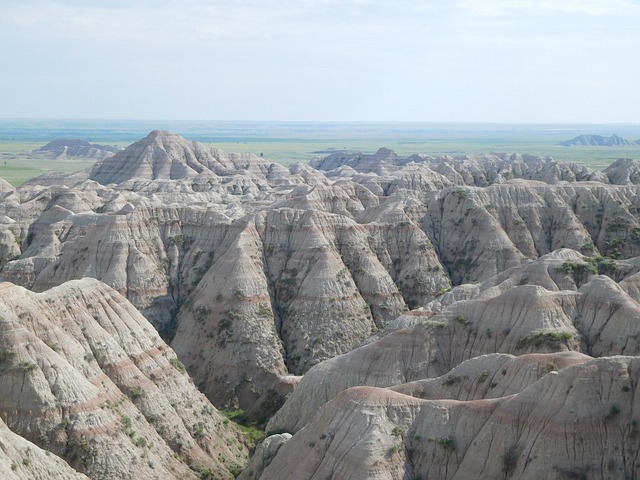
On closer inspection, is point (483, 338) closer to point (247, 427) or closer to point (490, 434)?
point (247, 427)

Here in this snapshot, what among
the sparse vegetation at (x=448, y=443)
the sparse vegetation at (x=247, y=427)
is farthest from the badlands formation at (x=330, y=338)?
the sparse vegetation at (x=247, y=427)

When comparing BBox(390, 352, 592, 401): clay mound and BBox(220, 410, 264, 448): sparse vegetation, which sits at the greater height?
BBox(390, 352, 592, 401): clay mound

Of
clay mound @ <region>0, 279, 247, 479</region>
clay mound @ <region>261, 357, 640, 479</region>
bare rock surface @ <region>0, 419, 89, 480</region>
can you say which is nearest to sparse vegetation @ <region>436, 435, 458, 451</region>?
clay mound @ <region>261, 357, 640, 479</region>

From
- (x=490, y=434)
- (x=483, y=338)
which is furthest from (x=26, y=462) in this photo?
(x=483, y=338)

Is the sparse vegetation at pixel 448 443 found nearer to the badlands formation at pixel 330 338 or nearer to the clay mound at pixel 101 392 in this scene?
the badlands formation at pixel 330 338

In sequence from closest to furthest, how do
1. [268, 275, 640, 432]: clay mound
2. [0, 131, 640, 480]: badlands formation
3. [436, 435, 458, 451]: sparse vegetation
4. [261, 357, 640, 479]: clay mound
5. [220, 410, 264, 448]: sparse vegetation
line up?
[261, 357, 640, 479]: clay mound < [0, 131, 640, 480]: badlands formation < [436, 435, 458, 451]: sparse vegetation < [268, 275, 640, 432]: clay mound < [220, 410, 264, 448]: sparse vegetation

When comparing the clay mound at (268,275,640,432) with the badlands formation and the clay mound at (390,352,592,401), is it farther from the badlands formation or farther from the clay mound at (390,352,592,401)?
the clay mound at (390,352,592,401)

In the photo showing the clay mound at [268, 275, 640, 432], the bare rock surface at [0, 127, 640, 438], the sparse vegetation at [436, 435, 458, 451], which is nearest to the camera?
the sparse vegetation at [436, 435, 458, 451]
